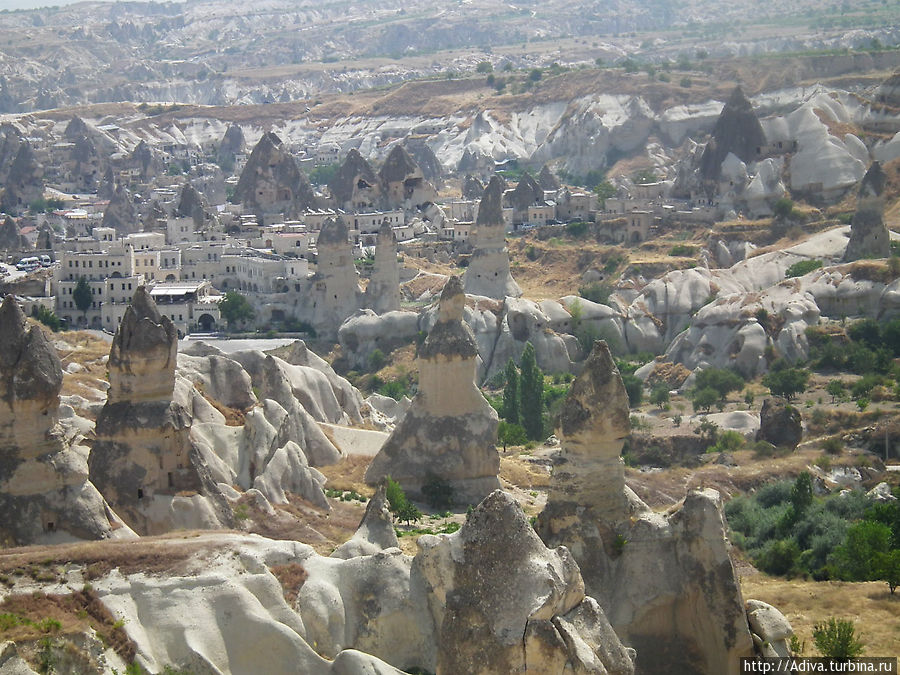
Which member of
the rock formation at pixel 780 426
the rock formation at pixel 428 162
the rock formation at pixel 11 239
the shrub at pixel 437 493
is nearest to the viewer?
the shrub at pixel 437 493

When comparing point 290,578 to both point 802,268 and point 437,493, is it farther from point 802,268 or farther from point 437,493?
point 802,268

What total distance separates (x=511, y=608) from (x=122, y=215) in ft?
320

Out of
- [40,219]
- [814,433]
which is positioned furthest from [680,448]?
[40,219]

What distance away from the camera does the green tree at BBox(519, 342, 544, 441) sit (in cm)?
Result: 6084

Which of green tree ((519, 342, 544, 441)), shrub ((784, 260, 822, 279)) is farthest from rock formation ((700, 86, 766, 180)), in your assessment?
green tree ((519, 342, 544, 441))

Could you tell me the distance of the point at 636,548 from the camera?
89.0ft

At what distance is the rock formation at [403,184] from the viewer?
110125 mm

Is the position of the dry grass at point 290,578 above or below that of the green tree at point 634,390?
above

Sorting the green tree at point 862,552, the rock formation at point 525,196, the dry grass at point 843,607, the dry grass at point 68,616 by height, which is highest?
the dry grass at point 68,616

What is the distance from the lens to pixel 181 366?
145ft

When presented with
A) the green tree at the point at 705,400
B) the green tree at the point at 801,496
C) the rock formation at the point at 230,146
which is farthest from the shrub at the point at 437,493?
the rock formation at the point at 230,146

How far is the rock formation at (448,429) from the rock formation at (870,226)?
41.2m

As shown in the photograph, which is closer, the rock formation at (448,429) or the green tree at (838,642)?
the green tree at (838,642)

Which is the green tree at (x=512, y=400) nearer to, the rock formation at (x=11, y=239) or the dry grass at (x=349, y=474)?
the dry grass at (x=349, y=474)
